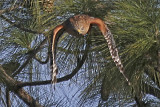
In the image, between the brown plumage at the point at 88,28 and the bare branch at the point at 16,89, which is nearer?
the brown plumage at the point at 88,28

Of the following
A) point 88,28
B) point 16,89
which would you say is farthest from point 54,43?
point 16,89

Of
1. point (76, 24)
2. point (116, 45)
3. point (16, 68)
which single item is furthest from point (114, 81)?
point (16, 68)

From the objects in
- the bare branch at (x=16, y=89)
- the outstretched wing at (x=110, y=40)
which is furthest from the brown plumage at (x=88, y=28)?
the bare branch at (x=16, y=89)

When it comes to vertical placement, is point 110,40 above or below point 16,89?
above

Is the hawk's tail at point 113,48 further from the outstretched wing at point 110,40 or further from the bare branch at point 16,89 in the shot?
the bare branch at point 16,89

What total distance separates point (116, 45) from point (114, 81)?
156 millimetres

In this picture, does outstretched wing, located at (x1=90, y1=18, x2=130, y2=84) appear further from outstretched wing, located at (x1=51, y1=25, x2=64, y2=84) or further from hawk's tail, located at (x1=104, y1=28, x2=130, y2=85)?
outstretched wing, located at (x1=51, y1=25, x2=64, y2=84)

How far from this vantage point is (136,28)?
141cm

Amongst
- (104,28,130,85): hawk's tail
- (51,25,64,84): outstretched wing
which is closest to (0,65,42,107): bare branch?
(51,25,64,84): outstretched wing

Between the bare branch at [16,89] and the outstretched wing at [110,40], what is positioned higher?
the outstretched wing at [110,40]

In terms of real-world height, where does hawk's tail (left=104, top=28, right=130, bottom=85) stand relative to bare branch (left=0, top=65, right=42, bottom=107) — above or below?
above

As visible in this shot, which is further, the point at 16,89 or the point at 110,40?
the point at 16,89

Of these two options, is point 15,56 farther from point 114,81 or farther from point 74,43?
point 114,81

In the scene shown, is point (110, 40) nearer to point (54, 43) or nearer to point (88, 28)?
point (88, 28)
